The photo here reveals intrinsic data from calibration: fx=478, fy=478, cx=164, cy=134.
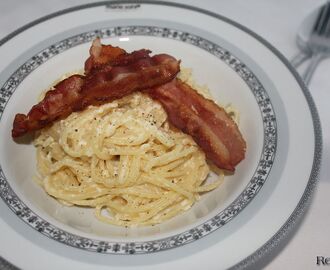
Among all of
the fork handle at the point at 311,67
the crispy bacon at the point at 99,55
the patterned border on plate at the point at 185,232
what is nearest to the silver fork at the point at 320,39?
the fork handle at the point at 311,67

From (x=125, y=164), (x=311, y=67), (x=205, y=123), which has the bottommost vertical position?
(x=125, y=164)

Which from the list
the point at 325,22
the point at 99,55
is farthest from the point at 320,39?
the point at 99,55

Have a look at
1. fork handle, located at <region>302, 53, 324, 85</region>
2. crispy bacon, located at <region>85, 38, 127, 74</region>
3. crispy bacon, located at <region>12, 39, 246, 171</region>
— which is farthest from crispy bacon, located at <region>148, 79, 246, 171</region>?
fork handle, located at <region>302, 53, 324, 85</region>

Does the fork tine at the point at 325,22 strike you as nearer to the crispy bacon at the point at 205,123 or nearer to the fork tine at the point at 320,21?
the fork tine at the point at 320,21

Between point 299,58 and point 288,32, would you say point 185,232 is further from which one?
point 288,32

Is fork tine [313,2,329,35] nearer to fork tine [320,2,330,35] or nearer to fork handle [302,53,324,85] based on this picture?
fork tine [320,2,330,35]

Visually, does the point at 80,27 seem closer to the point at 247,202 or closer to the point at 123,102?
the point at 123,102

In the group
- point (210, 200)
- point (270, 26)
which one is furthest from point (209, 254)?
point (270, 26)
